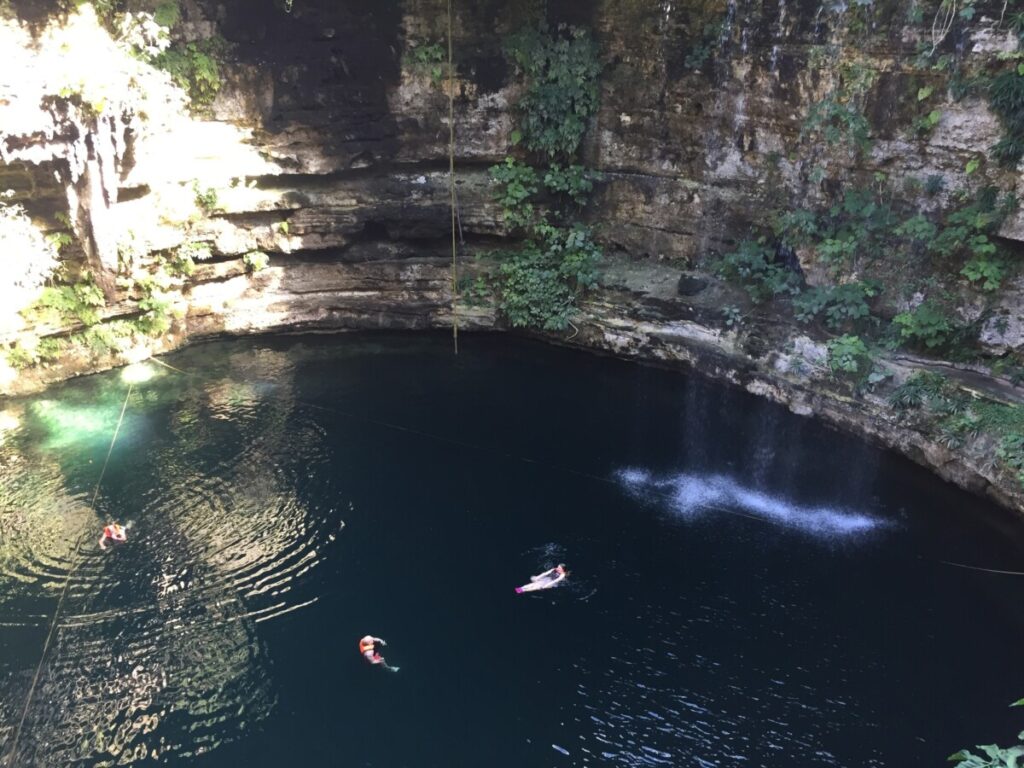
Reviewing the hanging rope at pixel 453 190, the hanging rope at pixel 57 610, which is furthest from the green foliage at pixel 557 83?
the hanging rope at pixel 57 610

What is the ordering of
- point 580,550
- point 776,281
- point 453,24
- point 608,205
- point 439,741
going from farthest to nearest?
1. point 608,205
2. point 453,24
3. point 776,281
4. point 580,550
5. point 439,741

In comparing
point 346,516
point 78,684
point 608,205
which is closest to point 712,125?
point 608,205

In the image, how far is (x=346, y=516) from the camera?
37.8 ft

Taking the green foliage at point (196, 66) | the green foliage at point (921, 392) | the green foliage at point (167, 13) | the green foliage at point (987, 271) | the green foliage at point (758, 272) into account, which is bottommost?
the green foliage at point (921, 392)

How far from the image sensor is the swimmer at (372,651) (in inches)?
361

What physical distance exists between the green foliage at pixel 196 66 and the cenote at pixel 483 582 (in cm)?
525

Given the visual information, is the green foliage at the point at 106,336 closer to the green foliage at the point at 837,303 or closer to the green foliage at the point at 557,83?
the green foliage at the point at 557,83

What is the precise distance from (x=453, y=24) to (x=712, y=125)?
17.7 ft

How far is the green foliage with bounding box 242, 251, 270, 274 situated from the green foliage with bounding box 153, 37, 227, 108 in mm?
2896

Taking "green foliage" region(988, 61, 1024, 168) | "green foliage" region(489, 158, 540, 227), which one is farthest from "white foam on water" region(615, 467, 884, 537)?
"green foliage" region(489, 158, 540, 227)

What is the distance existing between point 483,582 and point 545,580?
2.66 ft

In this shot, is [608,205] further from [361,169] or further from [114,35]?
[114,35]

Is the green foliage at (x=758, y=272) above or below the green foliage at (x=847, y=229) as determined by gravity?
below

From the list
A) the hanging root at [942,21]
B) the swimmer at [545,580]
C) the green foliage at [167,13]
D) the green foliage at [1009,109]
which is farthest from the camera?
the green foliage at [167,13]
